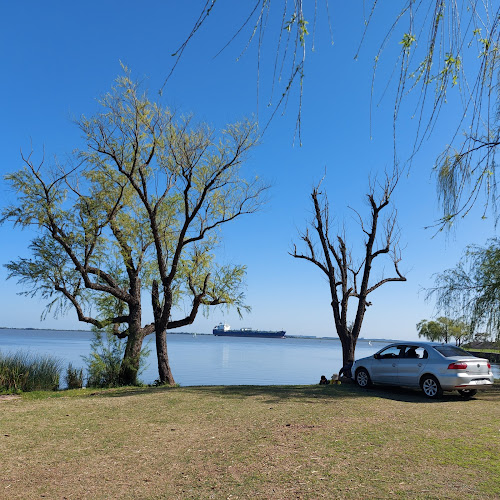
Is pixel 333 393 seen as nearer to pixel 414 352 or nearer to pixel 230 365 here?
pixel 414 352

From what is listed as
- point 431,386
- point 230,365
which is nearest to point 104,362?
point 431,386

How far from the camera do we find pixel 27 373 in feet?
54.5

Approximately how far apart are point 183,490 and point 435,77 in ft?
17.1

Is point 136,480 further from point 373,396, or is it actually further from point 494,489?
point 373,396

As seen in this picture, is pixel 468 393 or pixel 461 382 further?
pixel 468 393

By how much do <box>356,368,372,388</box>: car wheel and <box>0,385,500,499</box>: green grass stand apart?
3.25 metres

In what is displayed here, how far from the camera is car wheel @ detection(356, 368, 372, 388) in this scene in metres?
15.3

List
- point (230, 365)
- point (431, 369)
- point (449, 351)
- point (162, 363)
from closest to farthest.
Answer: point (431, 369), point (449, 351), point (162, 363), point (230, 365)

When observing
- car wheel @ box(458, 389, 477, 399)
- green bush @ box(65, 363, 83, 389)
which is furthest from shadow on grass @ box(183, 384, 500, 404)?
green bush @ box(65, 363, 83, 389)

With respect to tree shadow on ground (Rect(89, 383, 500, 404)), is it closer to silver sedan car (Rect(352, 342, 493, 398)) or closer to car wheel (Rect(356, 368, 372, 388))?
car wheel (Rect(356, 368, 372, 388))

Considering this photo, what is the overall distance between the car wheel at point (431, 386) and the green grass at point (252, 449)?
719 mm

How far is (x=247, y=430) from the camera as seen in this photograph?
851cm

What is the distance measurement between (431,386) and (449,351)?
3.90 ft

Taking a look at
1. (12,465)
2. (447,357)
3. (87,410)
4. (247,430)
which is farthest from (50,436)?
(447,357)
